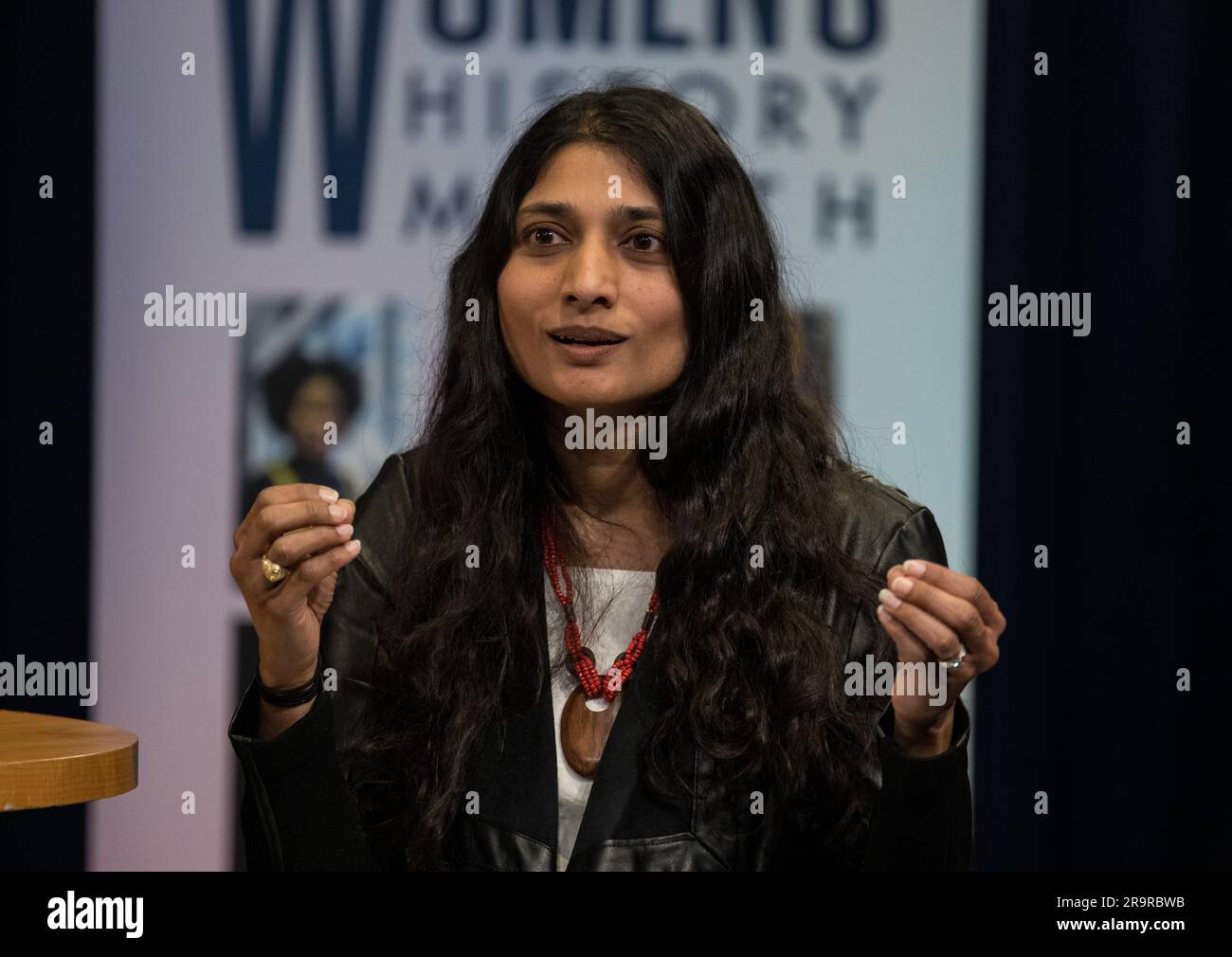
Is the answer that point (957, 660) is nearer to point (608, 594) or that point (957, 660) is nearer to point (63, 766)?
point (608, 594)

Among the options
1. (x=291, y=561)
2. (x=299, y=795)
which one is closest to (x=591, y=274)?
(x=291, y=561)

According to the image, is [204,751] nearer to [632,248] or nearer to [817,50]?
[632,248]

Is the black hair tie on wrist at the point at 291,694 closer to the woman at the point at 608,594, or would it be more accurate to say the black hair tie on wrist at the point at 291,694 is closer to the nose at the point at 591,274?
the woman at the point at 608,594

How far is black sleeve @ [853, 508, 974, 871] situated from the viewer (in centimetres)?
182

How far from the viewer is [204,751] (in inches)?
102

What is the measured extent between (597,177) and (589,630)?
2.15ft

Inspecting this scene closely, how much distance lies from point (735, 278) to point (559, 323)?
0.91 ft

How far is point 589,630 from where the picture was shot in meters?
2.07

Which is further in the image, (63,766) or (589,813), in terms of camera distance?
(589,813)

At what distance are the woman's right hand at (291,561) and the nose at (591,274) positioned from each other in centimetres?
45

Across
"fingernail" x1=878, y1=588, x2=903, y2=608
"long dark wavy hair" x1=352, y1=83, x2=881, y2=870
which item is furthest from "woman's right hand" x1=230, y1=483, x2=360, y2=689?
"fingernail" x1=878, y1=588, x2=903, y2=608

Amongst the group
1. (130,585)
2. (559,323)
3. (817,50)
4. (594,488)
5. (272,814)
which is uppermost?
(817,50)

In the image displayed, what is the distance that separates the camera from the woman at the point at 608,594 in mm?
1936

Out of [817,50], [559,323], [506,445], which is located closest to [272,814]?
[506,445]
